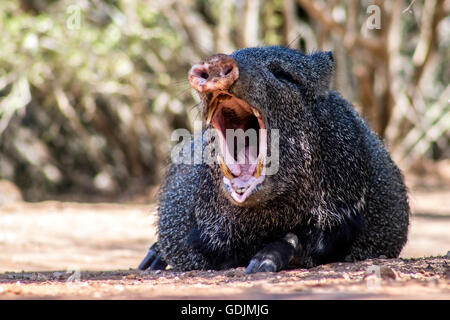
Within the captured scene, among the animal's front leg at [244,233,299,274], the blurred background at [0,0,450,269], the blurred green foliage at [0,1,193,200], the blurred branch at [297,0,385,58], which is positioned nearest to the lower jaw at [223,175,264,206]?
the animal's front leg at [244,233,299,274]

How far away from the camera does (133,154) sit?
46.1 ft

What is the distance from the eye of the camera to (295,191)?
177 inches

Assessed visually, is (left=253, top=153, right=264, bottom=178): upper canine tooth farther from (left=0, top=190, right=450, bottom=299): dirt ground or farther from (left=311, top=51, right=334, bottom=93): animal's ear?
(left=311, top=51, right=334, bottom=93): animal's ear

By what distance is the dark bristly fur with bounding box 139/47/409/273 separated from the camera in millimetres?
4434

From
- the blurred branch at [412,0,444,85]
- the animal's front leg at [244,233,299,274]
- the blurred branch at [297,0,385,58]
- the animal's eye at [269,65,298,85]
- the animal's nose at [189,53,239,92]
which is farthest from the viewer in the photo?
the blurred branch at [412,0,444,85]

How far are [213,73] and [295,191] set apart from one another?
937mm

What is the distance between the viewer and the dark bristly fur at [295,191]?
175 inches

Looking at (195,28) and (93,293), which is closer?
(93,293)

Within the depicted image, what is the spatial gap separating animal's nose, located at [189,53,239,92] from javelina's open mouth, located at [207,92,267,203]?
215mm

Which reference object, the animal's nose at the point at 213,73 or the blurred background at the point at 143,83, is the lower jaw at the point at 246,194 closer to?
the animal's nose at the point at 213,73

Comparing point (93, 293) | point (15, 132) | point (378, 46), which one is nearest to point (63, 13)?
point (15, 132)

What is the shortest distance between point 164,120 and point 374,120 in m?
3.77

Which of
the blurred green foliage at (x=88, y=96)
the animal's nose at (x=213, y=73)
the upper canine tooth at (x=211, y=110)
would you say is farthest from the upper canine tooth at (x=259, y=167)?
the blurred green foliage at (x=88, y=96)
